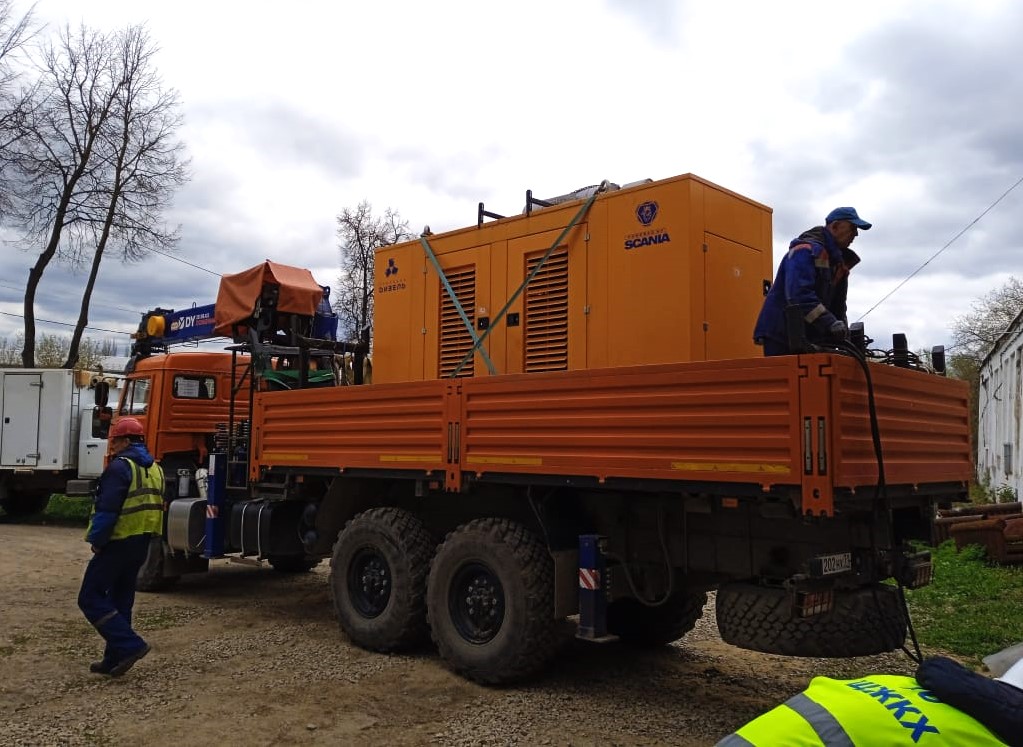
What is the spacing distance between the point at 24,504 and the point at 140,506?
14.0m

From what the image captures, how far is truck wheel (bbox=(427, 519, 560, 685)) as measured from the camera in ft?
19.3

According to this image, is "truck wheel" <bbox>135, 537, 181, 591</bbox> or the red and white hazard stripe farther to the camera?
"truck wheel" <bbox>135, 537, 181, 591</bbox>

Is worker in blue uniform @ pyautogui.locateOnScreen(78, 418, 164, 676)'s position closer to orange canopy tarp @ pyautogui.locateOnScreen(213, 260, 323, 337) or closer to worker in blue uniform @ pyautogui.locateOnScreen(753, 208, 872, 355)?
orange canopy tarp @ pyautogui.locateOnScreen(213, 260, 323, 337)

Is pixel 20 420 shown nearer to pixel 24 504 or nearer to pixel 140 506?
pixel 24 504

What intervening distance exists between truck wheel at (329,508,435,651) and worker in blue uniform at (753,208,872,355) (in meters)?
3.18

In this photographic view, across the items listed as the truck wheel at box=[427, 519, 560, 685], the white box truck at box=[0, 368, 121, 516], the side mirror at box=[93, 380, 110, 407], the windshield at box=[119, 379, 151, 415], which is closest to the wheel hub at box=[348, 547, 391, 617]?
the truck wheel at box=[427, 519, 560, 685]

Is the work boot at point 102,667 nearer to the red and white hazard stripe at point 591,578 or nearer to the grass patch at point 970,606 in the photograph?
the red and white hazard stripe at point 591,578

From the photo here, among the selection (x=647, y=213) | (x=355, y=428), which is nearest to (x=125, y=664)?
(x=355, y=428)

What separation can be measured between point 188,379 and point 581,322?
5691 millimetres

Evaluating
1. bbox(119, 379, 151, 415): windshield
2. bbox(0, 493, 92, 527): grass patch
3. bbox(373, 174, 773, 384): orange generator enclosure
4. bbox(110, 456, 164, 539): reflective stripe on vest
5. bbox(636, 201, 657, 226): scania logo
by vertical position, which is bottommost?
bbox(0, 493, 92, 527): grass patch

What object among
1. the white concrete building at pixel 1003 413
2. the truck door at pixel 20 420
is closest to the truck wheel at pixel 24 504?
the truck door at pixel 20 420

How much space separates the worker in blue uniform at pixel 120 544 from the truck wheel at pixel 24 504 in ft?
42.7

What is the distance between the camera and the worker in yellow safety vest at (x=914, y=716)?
192cm

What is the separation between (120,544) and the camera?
648 cm
